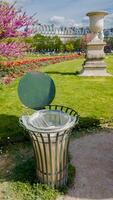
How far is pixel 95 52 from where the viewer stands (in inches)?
603

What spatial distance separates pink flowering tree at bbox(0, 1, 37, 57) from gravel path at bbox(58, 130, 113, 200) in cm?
666

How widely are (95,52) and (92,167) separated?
10111 millimetres

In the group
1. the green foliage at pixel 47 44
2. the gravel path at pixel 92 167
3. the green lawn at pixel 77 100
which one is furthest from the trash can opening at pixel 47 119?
the green foliage at pixel 47 44

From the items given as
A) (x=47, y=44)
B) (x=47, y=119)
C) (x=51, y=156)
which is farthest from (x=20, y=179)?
(x=47, y=44)

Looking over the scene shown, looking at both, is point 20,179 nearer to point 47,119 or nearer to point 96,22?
point 47,119

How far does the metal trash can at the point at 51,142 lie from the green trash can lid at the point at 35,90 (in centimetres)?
23

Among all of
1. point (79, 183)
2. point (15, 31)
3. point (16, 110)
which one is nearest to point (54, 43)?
point (15, 31)

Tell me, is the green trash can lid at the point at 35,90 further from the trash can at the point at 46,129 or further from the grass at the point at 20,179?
the grass at the point at 20,179

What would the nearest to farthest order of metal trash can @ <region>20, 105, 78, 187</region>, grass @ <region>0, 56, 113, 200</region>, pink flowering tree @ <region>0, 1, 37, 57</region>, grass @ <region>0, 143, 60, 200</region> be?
1. metal trash can @ <region>20, 105, 78, 187</region>
2. grass @ <region>0, 143, 60, 200</region>
3. grass @ <region>0, 56, 113, 200</region>
4. pink flowering tree @ <region>0, 1, 37, 57</region>

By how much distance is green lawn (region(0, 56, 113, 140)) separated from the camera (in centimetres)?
805

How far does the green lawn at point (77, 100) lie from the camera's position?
8.05 metres

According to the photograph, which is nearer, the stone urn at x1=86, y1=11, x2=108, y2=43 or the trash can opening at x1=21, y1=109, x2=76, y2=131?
the trash can opening at x1=21, y1=109, x2=76, y2=131

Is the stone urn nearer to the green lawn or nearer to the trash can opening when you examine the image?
the green lawn

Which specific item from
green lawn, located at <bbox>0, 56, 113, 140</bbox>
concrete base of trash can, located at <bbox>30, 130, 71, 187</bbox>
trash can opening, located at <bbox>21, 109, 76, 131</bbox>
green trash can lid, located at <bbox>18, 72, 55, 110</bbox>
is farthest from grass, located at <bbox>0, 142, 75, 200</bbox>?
green trash can lid, located at <bbox>18, 72, 55, 110</bbox>
